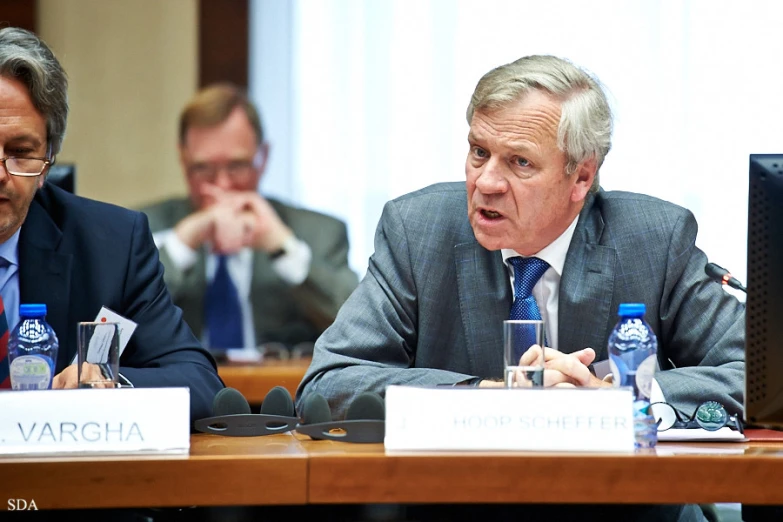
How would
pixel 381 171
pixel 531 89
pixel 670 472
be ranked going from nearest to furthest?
pixel 670 472
pixel 531 89
pixel 381 171

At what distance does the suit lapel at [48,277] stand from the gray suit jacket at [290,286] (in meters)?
2.93

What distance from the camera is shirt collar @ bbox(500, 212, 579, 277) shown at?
7.63 ft

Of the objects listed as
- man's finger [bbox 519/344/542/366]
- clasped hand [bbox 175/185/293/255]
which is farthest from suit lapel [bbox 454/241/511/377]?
clasped hand [bbox 175/185/293/255]

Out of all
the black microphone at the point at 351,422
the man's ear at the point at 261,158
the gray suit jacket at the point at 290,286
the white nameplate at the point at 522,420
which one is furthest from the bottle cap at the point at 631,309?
the man's ear at the point at 261,158

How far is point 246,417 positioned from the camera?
72.5 inches

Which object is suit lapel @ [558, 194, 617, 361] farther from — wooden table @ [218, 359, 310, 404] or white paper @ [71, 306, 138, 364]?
wooden table @ [218, 359, 310, 404]

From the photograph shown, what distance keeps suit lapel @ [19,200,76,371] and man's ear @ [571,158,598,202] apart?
3.46 feet

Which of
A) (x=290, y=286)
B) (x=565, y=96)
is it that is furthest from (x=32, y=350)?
(x=290, y=286)

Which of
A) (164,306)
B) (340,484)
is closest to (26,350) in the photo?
(164,306)

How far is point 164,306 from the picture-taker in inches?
90.3

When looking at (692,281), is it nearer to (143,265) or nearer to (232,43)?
(143,265)

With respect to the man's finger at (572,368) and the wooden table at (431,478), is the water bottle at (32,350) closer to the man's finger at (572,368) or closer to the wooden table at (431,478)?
the wooden table at (431,478)

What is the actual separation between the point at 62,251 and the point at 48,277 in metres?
0.07

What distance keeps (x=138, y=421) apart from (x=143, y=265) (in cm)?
81
